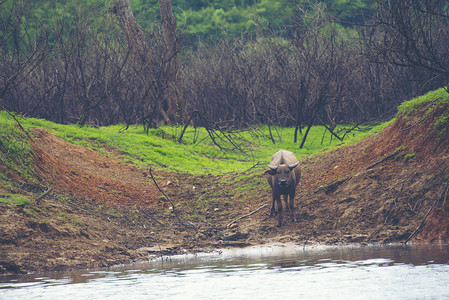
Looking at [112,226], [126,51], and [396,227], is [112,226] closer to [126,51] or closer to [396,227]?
[396,227]

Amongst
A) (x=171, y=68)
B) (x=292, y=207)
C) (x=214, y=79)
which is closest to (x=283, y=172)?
(x=292, y=207)

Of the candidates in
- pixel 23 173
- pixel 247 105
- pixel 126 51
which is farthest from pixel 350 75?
A: pixel 23 173

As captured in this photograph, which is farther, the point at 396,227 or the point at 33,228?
the point at 396,227

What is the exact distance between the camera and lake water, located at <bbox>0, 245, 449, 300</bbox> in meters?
7.26

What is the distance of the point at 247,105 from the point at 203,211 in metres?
13.9

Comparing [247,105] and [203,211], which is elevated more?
[247,105]

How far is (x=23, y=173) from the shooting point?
41.7ft

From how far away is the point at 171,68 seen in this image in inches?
985

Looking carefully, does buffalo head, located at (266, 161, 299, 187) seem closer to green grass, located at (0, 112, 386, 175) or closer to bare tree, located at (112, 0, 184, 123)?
green grass, located at (0, 112, 386, 175)

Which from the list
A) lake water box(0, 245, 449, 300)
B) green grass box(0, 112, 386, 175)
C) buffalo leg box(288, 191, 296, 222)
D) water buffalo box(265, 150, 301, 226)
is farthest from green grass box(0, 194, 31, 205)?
green grass box(0, 112, 386, 175)

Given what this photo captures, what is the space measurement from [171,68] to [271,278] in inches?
706

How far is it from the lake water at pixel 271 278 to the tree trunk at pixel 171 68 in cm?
1547

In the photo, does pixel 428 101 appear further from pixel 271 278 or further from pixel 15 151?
pixel 15 151

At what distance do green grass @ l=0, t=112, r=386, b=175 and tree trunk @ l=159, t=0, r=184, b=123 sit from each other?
1594 millimetres
